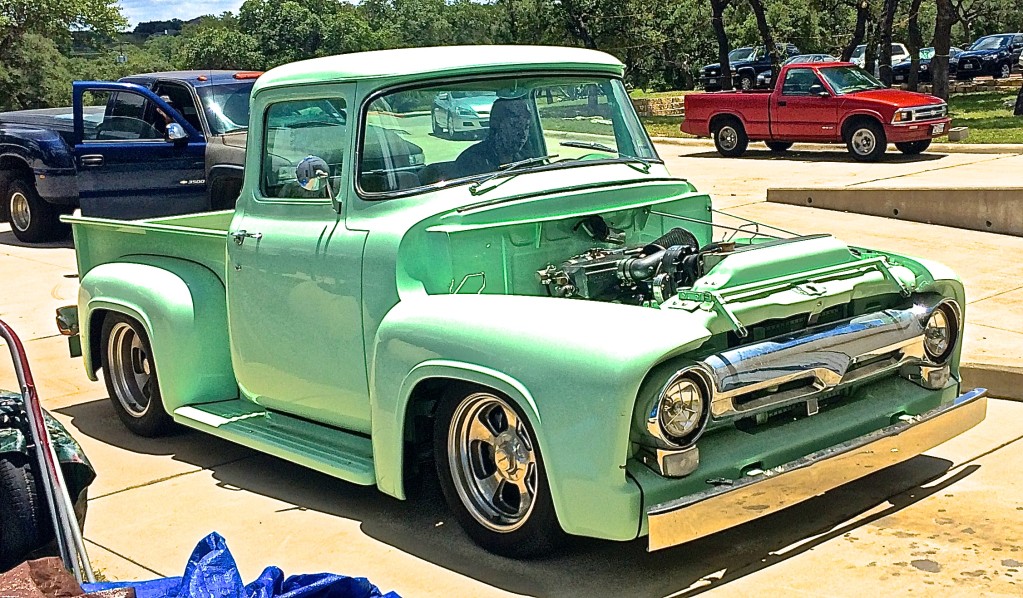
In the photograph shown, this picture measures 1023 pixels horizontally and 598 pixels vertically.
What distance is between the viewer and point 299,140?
571 centimetres

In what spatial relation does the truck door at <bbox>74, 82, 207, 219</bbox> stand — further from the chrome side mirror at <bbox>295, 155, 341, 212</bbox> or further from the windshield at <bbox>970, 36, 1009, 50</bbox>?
the windshield at <bbox>970, 36, 1009, 50</bbox>

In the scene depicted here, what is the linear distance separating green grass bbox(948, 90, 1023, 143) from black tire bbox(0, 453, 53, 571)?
18.1 metres

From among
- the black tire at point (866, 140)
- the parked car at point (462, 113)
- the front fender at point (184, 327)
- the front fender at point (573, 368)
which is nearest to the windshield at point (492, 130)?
the parked car at point (462, 113)

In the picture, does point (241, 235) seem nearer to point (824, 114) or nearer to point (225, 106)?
point (225, 106)

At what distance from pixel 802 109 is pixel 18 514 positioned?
1735 centimetres

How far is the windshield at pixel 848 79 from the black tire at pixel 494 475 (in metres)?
16.0

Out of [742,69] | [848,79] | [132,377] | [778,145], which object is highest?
[742,69]

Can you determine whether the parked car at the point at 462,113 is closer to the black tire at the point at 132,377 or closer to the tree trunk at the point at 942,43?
the black tire at the point at 132,377

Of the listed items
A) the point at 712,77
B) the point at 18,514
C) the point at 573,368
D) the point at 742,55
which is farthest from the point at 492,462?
the point at 742,55

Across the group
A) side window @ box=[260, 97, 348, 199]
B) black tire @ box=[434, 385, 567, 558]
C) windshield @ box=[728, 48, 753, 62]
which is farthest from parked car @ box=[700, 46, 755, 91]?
black tire @ box=[434, 385, 567, 558]

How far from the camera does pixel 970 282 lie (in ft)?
31.4

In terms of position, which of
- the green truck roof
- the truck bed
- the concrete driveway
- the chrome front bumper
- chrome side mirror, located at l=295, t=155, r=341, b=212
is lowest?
the concrete driveway

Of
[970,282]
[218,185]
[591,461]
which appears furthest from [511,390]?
[218,185]

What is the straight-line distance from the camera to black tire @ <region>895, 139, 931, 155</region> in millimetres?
19016
